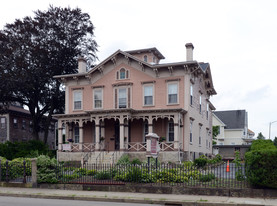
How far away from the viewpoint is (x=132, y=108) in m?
29.7

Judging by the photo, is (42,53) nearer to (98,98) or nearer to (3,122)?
(98,98)

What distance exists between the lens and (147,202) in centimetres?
1370

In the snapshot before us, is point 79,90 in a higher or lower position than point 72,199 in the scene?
higher

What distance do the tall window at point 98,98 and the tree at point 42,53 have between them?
883cm

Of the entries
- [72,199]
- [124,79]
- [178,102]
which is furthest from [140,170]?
[124,79]

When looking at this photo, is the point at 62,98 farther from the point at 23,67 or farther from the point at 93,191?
the point at 93,191

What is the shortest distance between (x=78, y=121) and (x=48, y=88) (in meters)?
10.5

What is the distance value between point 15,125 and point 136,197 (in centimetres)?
4265

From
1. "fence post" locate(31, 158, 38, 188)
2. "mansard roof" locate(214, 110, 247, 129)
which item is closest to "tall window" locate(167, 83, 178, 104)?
"fence post" locate(31, 158, 38, 188)

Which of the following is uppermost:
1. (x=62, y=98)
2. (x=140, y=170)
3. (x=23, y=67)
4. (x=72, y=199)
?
(x=23, y=67)

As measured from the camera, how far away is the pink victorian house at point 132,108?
2825cm

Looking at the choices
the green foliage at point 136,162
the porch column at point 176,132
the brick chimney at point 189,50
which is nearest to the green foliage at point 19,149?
the green foliage at point 136,162

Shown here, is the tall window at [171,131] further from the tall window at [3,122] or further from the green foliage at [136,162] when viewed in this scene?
the tall window at [3,122]

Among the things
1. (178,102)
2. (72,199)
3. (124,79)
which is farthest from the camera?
(124,79)
